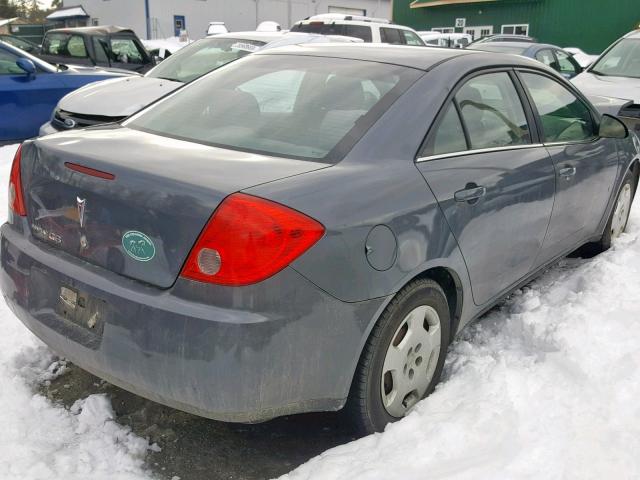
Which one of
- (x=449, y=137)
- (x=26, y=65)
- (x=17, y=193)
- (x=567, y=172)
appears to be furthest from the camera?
(x=26, y=65)

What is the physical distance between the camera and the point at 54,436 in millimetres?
2650

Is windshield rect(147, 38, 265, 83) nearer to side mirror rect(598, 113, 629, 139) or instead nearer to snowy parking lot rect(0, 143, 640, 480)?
side mirror rect(598, 113, 629, 139)

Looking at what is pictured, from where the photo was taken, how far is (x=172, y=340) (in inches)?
84.7

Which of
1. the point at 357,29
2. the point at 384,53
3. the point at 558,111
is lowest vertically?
the point at 558,111

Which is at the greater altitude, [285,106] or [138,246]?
[285,106]

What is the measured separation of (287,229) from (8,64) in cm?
700

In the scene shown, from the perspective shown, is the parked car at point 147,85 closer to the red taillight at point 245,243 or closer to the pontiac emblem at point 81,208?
the pontiac emblem at point 81,208

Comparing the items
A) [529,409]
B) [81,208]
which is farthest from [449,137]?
[81,208]

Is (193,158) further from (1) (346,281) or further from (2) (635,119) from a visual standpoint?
(2) (635,119)

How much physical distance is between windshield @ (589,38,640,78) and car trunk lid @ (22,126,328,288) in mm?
7491

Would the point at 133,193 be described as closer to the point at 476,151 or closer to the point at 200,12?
the point at 476,151

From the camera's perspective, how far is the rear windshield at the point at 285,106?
2.67 meters

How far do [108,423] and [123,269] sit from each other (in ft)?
2.66

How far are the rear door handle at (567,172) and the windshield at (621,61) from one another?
5.48 metres
